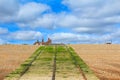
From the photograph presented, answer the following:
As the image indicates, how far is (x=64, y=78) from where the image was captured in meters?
12.4

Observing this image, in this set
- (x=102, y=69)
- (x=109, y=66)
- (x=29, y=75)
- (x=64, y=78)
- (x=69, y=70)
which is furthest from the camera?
(x=109, y=66)

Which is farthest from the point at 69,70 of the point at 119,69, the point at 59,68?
the point at 119,69

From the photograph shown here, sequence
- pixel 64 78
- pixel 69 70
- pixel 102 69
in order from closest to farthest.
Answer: pixel 64 78 < pixel 69 70 < pixel 102 69

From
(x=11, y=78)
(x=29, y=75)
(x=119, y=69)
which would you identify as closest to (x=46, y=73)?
(x=29, y=75)

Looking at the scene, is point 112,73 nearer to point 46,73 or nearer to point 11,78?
point 46,73

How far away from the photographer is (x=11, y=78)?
1266cm

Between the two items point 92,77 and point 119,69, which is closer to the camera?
point 92,77

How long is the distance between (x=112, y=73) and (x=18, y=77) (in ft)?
15.9

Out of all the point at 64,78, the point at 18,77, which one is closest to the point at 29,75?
the point at 18,77

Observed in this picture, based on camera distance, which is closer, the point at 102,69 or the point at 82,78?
the point at 82,78

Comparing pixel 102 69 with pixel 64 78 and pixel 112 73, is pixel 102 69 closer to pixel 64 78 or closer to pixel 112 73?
pixel 112 73

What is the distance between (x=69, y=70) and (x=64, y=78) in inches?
96.9

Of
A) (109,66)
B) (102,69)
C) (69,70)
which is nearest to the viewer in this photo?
(69,70)

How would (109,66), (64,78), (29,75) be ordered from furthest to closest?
(109,66) < (29,75) < (64,78)
